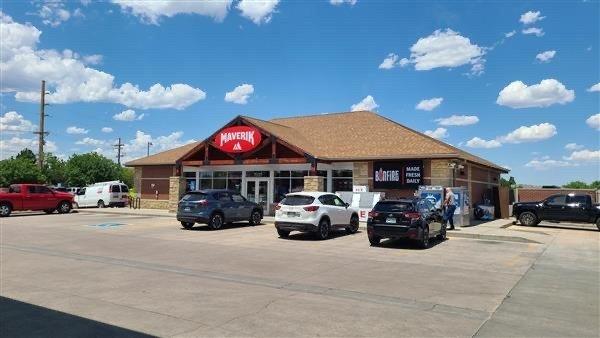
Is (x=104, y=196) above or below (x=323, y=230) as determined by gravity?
above

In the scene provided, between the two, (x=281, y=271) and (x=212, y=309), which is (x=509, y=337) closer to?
(x=212, y=309)

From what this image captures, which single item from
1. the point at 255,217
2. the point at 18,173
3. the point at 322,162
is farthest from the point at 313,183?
the point at 18,173

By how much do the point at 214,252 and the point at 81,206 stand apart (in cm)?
3036

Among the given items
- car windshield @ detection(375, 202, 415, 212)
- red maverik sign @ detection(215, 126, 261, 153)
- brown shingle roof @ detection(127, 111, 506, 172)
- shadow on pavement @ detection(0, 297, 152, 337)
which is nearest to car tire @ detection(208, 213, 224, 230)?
brown shingle roof @ detection(127, 111, 506, 172)

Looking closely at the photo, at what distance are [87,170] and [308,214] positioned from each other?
210ft

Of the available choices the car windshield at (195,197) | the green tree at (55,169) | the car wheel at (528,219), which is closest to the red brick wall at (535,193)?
the car wheel at (528,219)

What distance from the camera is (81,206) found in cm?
3941

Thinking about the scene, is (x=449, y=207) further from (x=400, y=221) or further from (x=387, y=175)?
(x=400, y=221)

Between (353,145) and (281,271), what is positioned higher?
(353,145)

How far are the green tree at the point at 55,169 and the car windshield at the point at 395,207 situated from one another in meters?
67.9

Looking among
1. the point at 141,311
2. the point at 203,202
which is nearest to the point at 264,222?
the point at 203,202

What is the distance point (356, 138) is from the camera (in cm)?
2916

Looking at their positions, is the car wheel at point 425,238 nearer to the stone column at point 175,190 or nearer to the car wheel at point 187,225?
the car wheel at point 187,225

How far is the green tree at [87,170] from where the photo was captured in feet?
231
